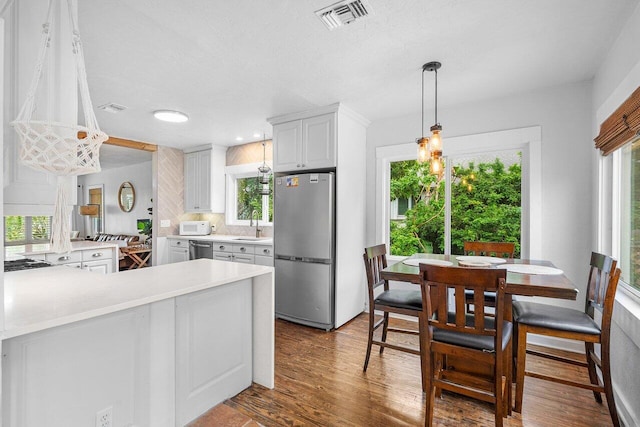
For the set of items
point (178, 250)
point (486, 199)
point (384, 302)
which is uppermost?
point (486, 199)

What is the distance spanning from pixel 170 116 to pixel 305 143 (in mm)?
1543

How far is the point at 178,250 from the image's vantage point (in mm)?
4879

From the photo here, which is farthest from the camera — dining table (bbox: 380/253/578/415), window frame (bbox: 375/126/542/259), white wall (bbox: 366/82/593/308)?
window frame (bbox: 375/126/542/259)

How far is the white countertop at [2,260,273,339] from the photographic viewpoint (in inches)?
43.8

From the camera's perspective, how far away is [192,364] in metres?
1.77

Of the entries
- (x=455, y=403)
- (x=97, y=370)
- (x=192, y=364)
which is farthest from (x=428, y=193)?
(x=97, y=370)

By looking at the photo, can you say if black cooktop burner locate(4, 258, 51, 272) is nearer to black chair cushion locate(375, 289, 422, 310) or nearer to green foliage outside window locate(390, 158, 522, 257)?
black chair cushion locate(375, 289, 422, 310)

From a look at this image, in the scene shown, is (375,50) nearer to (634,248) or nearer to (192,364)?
(634,248)

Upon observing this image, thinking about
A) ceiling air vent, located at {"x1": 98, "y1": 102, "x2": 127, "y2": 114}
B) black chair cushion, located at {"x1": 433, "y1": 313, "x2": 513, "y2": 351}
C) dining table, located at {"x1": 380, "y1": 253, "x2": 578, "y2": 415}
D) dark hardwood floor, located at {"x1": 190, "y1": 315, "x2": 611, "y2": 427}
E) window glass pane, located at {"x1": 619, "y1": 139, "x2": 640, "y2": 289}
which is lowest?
dark hardwood floor, located at {"x1": 190, "y1": 315, "x2": 611, "y2": 427}

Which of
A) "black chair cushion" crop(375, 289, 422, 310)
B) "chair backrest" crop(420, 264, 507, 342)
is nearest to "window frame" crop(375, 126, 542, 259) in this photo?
"black chair cushion" crop(375, 289, 422, 310)

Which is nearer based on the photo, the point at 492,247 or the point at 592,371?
the point at 592,371

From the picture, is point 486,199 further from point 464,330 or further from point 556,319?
point 464,330

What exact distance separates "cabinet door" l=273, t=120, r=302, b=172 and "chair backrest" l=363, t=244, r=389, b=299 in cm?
136

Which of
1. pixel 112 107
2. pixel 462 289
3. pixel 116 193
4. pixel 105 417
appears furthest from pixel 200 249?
pixel 116 193
